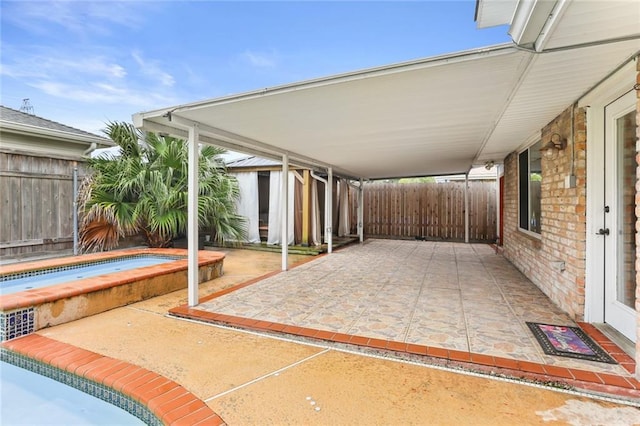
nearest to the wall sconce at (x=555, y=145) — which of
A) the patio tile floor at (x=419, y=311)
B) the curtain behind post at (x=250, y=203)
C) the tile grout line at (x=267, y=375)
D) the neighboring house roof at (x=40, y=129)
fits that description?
the patio tile floor at (x=419, y=311)

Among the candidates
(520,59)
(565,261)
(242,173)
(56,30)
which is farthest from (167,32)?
(565,261)

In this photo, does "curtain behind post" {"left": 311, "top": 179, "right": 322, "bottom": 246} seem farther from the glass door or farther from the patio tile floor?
the glass door

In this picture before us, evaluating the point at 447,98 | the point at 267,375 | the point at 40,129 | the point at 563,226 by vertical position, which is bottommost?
the point at 267,375

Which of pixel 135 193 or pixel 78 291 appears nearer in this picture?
pixel 78 291

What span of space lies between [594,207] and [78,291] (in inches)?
221

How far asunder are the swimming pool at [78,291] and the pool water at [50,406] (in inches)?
Result: 24.6

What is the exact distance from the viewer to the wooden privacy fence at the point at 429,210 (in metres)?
10.8

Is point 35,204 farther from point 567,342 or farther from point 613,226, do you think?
point 613,226

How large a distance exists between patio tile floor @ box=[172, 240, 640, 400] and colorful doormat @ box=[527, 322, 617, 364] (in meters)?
0.08

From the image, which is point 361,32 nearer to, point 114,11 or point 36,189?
point 114,11

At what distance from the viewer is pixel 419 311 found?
362 cm

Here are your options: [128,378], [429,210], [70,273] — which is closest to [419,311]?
[128,378]

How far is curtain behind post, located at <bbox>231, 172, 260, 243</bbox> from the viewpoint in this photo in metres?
9.41

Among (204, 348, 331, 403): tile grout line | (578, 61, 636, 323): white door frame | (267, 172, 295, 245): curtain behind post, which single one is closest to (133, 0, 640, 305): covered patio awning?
(578, 61, 636, 323): white door frame
